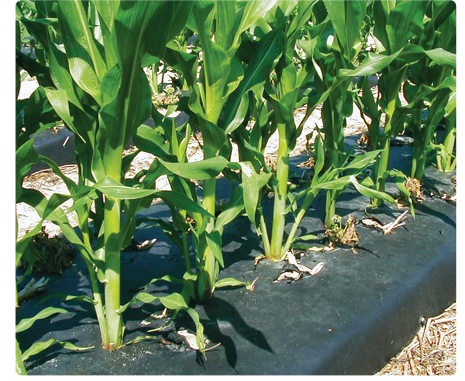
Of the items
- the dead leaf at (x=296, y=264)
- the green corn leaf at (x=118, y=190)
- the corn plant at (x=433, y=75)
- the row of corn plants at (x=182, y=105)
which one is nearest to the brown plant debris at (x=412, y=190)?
the corn plant at (x=433, y=75)

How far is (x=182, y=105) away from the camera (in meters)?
1.49

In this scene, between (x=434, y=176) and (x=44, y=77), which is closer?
(x=44, y=77)

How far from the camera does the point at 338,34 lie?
5.22 ft

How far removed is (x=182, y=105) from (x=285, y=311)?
2.26 feet

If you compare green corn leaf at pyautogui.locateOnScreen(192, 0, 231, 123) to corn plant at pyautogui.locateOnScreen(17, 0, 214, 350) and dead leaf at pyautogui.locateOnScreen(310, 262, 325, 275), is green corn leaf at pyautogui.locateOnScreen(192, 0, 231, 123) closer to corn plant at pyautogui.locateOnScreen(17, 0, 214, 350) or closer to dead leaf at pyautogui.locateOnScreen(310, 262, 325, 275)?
corn plant at pyautogui.locateOnScreen(17, 0, 214, 350)

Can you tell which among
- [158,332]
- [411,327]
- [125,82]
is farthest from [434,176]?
[125,82]

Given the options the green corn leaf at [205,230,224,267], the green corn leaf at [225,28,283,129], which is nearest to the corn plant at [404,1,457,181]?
the green corn leaf at [225,28,283,129]

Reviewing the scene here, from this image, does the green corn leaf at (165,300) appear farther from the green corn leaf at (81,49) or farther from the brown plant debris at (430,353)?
the brown plant debris at (430,353)

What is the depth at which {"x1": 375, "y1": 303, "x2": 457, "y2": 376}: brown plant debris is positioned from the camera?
5.01 feet

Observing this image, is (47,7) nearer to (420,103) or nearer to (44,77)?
(44,77)

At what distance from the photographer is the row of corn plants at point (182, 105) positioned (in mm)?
1113

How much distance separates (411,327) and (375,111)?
860mm

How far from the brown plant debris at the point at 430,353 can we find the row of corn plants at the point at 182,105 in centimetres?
50

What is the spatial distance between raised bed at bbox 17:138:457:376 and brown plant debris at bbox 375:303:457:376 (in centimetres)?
3
